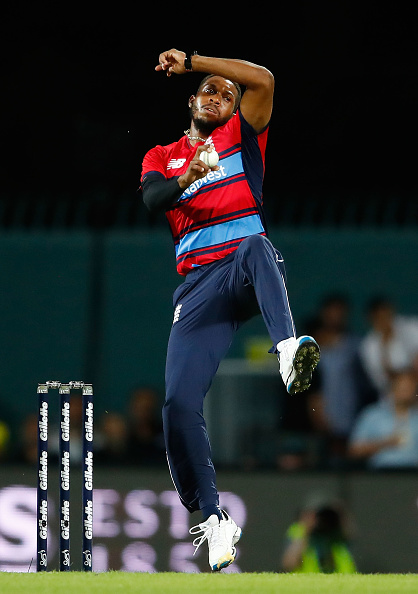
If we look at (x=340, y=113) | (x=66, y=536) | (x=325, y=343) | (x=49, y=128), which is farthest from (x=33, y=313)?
(x=340, y=113)

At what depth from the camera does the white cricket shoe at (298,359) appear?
5230 millimetres

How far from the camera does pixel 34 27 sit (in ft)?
52.2

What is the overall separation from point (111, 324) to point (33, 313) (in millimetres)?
699

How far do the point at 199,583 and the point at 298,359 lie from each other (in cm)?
120

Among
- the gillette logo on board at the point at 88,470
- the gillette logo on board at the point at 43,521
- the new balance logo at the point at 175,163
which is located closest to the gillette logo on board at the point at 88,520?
the gillette logo on board at the point at 88,470

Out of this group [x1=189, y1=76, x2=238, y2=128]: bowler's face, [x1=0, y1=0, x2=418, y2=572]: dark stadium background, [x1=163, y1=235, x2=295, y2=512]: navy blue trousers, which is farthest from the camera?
[x1=0, y1=0, x2=418, y2=572]: dark stadium background

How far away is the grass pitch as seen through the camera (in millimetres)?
5211

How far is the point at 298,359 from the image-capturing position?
5.24 metres

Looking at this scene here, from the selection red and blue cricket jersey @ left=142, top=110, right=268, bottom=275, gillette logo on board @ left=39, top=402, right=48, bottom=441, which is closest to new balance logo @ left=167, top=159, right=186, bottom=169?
red and blue cricket jersey @ left=142, top=110, right=268, bottom=275

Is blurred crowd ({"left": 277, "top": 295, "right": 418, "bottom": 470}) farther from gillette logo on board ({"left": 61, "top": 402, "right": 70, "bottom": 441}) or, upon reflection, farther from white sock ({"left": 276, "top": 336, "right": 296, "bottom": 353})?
white sock ({"left": 276, "top": 336, "right": 296, "bottom": 353})

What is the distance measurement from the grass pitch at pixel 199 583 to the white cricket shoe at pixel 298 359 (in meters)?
0.94

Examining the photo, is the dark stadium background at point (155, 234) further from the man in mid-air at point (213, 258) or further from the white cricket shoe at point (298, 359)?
the white cricket shoe at point (298, 359)

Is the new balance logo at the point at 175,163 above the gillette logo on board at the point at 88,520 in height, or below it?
above

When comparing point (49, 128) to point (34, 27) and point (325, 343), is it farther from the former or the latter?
point (325, 343)
